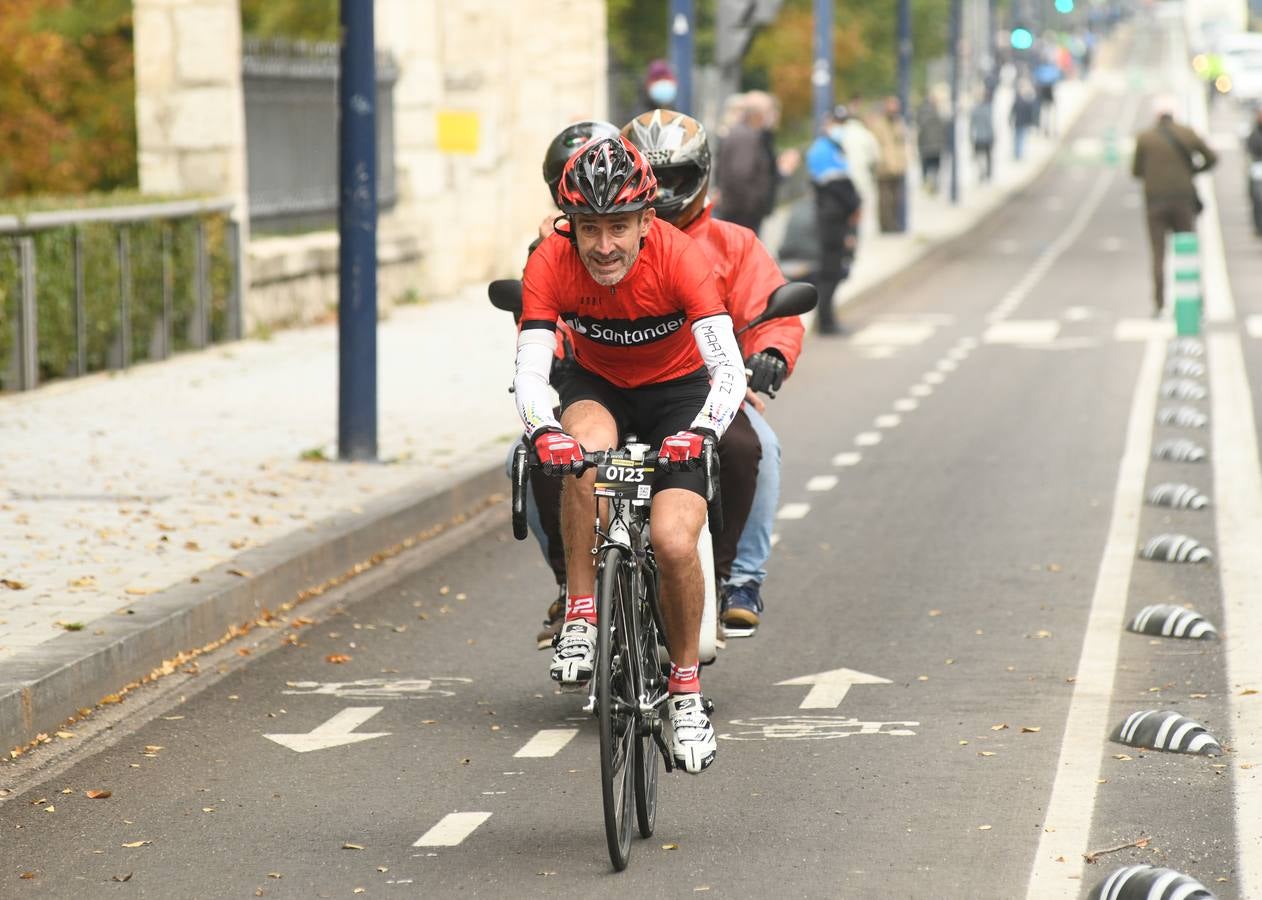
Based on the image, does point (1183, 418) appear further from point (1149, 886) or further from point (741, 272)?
point (1149, 886)

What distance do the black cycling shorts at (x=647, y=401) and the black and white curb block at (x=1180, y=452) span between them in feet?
23.6

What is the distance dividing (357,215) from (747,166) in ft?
32.0

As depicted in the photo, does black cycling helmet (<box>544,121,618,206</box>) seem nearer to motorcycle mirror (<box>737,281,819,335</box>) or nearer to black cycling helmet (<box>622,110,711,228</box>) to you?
black cycling helmet (<box>622,110,711,228</box>)

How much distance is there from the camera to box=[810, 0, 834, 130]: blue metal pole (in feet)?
105

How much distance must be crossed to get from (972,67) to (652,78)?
63.9 meters

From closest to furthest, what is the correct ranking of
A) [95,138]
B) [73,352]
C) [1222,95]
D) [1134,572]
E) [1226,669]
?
[1226,669] < [1134,572] < [73,352] < [95,138] < [1222,95]

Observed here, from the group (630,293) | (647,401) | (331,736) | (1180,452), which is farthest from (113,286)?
(630,293)

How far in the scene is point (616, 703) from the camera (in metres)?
5.84

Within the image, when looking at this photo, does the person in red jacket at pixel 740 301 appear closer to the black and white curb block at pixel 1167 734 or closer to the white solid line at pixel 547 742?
the white solid line at pixel 547 742

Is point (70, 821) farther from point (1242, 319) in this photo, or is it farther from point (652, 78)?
point (1242, 319)

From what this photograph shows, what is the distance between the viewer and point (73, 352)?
16328 millimetres

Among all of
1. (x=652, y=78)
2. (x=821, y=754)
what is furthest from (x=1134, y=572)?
(x=652, y=78)

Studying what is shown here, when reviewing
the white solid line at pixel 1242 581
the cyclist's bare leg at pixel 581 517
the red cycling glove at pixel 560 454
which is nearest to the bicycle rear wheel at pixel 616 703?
the red cycling glove at pixel 560 454

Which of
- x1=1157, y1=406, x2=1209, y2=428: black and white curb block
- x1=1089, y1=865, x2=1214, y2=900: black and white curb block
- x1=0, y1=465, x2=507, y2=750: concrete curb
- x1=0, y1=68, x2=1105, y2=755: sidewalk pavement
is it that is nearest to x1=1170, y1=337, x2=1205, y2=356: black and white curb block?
x1=1157, y1=406, x2=1209, y2=428: black and white curb block
